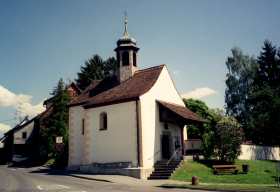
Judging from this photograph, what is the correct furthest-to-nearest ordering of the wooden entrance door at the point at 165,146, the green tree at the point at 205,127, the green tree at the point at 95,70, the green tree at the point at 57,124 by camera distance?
1. the green tree at the point at 95,70
2. the green tree at the point at 57,124
3. the green tree at the point at 205,127
4. the wooden entrance door at the point at 165,146

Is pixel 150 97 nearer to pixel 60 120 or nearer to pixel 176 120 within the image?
pixel 176 120

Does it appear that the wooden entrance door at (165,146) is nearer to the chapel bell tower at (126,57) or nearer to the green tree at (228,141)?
the green tree at (228,141)

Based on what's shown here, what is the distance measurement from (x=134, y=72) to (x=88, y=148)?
26.9 feet

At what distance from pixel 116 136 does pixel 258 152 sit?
17.6 m

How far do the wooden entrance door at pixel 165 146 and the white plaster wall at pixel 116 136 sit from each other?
3.44 m

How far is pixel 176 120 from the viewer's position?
89.2 ft

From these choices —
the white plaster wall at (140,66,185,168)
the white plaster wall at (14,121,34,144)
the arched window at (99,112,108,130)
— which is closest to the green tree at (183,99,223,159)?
the white plaster wall at (140,66,185,168)

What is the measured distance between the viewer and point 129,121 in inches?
1011

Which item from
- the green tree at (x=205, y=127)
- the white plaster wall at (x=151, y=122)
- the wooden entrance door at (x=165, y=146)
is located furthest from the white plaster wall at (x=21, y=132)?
the wooden entrance door at (x=165, y=146)

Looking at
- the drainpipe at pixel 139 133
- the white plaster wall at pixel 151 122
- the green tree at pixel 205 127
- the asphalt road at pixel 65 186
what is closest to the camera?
the asphalt road at pixel 65 186

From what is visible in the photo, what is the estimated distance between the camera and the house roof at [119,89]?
26.7 m

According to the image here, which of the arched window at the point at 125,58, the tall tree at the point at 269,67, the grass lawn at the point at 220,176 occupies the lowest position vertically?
the grass lawn at the point at 220,176

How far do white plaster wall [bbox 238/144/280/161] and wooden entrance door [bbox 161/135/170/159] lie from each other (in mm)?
7630

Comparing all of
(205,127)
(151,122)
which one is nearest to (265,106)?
(205,127)
